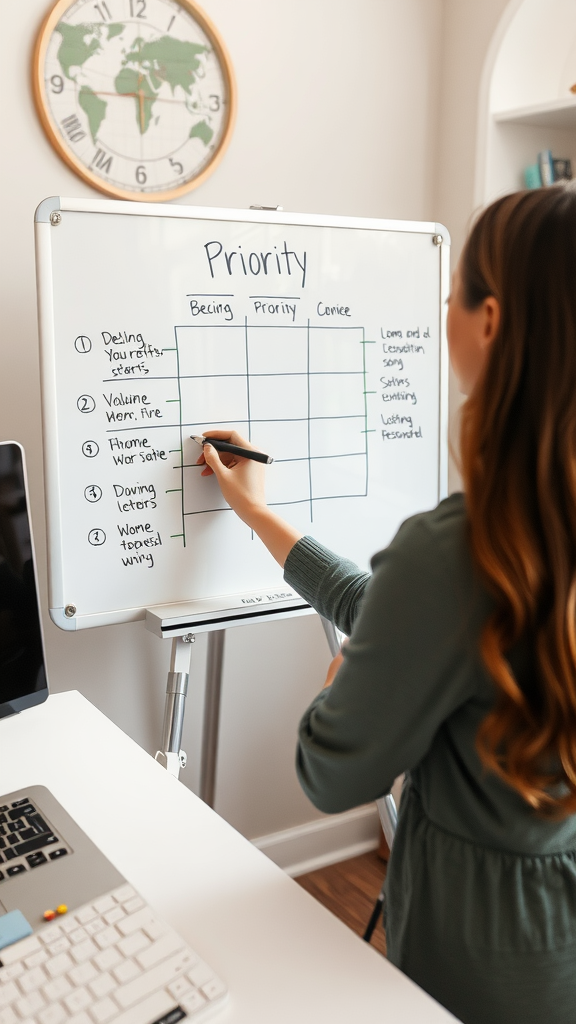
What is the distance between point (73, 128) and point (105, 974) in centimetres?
152

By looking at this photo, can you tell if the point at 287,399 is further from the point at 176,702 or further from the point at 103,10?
the point at 103,10

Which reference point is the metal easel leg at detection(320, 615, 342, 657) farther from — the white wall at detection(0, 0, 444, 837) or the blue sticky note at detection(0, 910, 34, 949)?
the blue sticky note at detection(0, 910, 34, 949)

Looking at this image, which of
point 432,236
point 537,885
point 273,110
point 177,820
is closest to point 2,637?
point 177,820

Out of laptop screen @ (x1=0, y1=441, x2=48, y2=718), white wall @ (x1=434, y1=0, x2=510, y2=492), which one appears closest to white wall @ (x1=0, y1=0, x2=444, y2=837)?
white wall @ (x1=434, y1=0, x2=510, y2=492)

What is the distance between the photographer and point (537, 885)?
856mm

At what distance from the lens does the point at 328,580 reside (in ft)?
4.20

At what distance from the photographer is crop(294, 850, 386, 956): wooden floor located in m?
2.12

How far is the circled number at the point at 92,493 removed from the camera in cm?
144

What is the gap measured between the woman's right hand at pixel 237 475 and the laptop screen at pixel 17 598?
42cm

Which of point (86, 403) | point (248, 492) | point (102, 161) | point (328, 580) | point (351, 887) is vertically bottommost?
point (351, 887)

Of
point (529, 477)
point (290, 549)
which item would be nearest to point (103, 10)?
point (290, 549)

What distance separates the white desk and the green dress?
0.37 feet

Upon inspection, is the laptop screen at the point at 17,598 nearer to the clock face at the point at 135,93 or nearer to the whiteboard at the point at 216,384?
the whiteboard at the point at 216,384

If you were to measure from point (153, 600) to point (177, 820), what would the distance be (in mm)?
532
